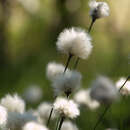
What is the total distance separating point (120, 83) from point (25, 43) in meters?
4.56

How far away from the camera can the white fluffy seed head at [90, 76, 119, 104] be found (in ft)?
2.48

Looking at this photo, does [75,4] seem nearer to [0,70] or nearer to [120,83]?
[0,70]

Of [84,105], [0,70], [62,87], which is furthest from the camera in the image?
[0,70]

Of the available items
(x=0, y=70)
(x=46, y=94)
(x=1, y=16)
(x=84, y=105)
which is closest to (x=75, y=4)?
(x=1, y=16)

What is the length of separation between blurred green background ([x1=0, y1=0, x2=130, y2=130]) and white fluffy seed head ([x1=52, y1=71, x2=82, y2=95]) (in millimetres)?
3027

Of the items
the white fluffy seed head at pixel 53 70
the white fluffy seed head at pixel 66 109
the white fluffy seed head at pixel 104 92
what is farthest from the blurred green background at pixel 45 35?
the white fluffy seed head at pixel 104 92

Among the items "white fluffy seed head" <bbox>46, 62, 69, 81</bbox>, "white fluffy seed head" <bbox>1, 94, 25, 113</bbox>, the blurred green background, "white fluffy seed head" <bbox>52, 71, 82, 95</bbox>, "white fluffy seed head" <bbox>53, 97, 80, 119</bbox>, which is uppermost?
the blurred green background

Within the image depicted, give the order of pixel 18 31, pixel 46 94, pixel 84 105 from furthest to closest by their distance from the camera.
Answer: pixel 18 31
pixel 46 94
pixel 84 105

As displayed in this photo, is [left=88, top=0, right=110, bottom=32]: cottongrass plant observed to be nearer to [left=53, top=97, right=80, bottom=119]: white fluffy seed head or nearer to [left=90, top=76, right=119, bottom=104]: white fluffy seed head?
[left=53, top=97, right=80, bottom=119]: white fluffy seed head

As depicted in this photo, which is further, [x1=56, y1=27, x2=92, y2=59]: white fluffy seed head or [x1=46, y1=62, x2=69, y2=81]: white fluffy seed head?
[x1=46, y1=62, x2=69, y2=81]: white fluffy seed head

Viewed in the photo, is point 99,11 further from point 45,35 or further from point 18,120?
point 45,35

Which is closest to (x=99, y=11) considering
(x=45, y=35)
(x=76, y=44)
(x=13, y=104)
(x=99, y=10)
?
(x=99, y=10)

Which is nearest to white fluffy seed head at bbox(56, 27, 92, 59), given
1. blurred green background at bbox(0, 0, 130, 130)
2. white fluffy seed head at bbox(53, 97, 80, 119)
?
white fluffy seed head at bbox(53, 97, 80, 119)

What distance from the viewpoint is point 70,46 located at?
110 cm
